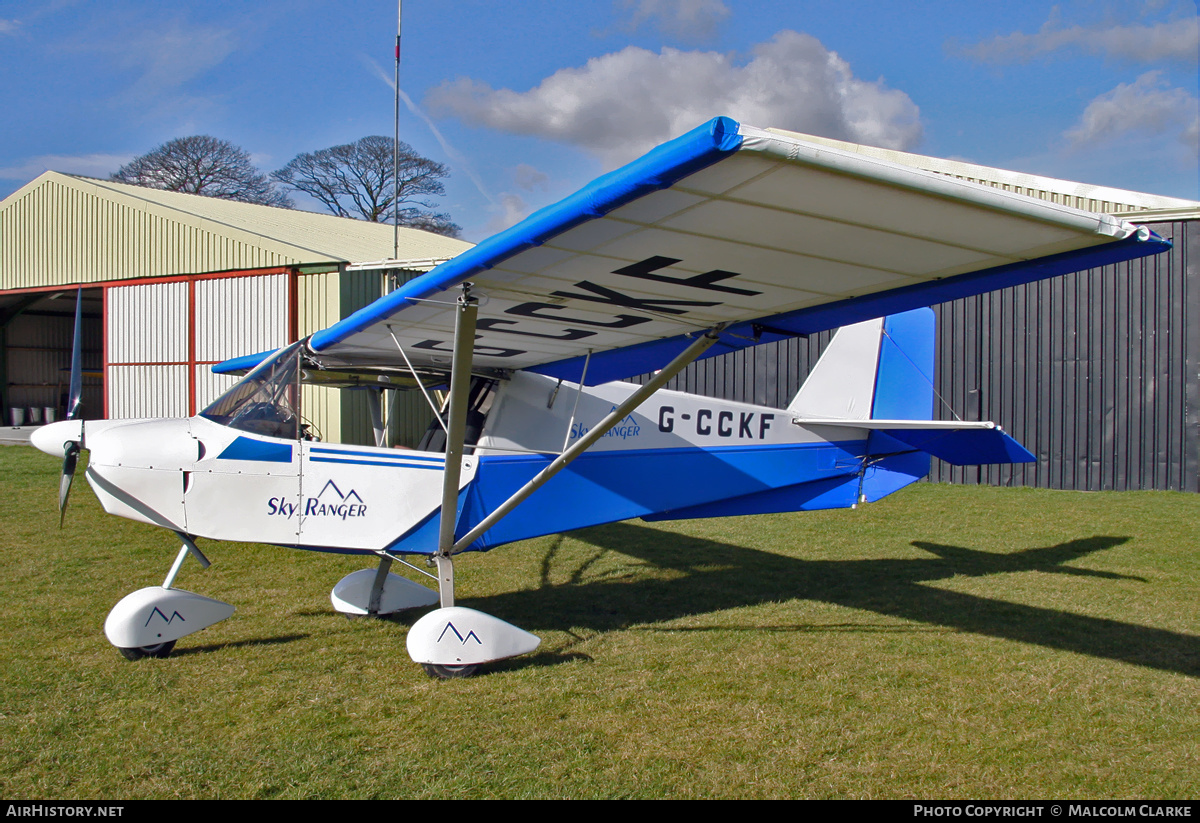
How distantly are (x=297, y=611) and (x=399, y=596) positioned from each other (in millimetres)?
737

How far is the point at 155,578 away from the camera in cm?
630

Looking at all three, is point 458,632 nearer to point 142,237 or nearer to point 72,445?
point 72,445

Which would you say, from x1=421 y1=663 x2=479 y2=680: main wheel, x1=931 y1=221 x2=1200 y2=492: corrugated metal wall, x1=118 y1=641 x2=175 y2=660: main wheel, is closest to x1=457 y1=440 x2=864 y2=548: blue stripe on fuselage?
x1=421 y1=663 x2=479 y2=680: main wheel

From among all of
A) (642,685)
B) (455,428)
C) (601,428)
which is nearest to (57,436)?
(455,428)

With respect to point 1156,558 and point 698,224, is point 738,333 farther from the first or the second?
point 1156,558

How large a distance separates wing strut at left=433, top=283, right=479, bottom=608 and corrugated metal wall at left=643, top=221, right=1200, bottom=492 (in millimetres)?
10709

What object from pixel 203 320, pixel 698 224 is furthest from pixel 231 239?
pixel 698 224

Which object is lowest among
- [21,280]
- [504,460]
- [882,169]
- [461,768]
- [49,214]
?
[461,768]

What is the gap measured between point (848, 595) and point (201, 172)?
4164 cm

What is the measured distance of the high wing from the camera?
217 cm

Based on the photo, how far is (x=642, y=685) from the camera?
399cm

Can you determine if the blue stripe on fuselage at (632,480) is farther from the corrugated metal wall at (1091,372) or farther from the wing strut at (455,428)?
the corrugated metal wall at (1091,372)

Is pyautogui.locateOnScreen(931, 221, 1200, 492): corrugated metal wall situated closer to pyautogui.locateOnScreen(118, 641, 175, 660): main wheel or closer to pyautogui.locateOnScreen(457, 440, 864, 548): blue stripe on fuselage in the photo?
pyautogui.locateOnScreen(457, 440, 864, 548): blue stripe on fuselage

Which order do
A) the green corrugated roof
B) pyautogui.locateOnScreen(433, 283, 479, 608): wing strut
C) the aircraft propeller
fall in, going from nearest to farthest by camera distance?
pyautogui.locateOnScreen(433, 283, 479, 608): wing strut, the aircraft propeller, the green corrugated roof
